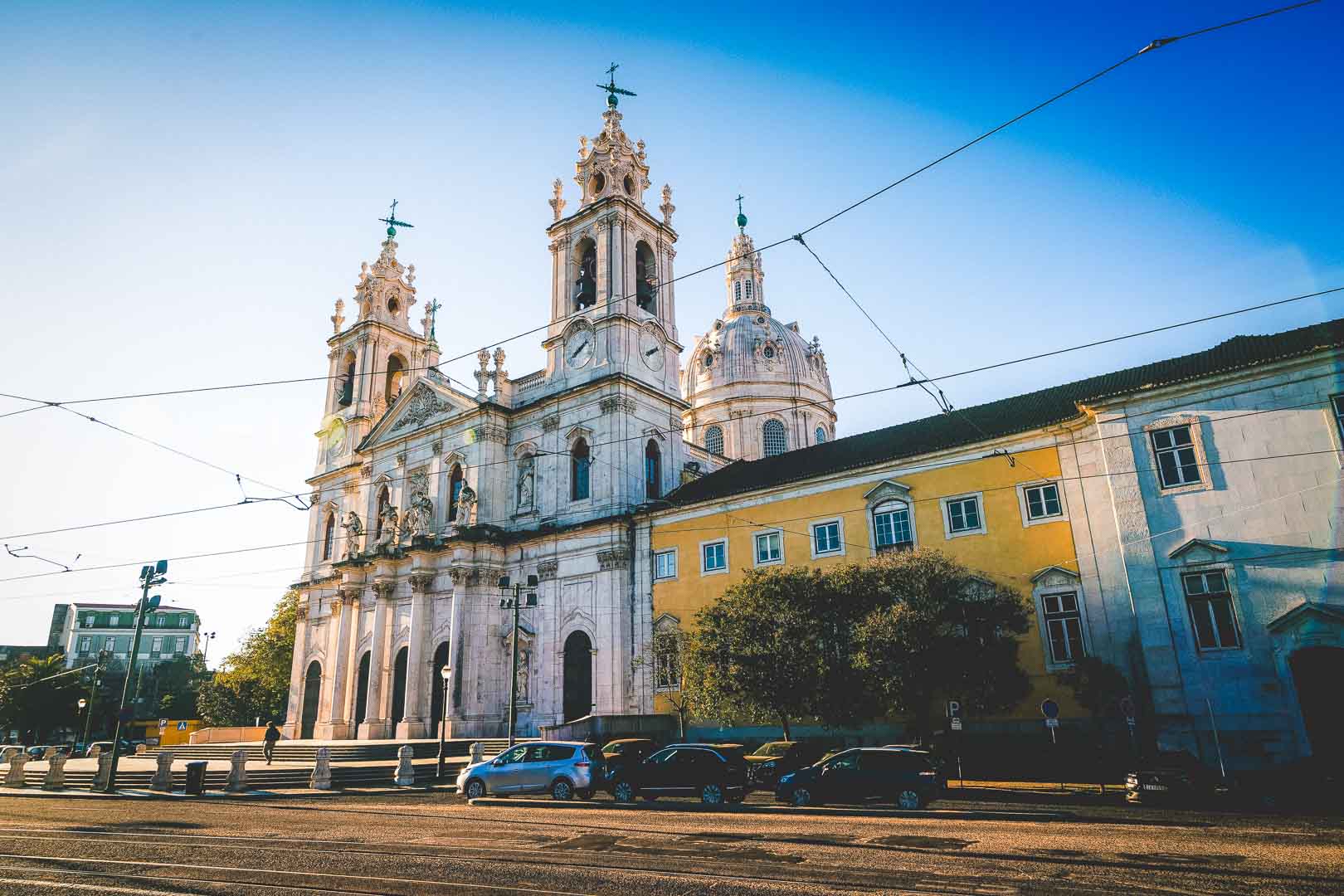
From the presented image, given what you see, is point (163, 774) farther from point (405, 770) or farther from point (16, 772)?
point (16, 772)

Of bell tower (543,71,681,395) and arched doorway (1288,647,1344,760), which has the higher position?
bell tower (543,71,681,395)

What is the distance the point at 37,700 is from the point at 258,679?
52.2 ft

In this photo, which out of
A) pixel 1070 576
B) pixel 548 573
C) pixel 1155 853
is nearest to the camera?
pixel 1155 853

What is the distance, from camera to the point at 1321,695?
17906 mm

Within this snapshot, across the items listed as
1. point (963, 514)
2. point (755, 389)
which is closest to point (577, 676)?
point (963, 514)

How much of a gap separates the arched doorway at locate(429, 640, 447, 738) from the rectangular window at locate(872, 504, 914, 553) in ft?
66.7

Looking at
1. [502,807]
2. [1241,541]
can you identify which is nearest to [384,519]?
[502,807]

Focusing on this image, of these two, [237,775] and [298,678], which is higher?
[298,678]

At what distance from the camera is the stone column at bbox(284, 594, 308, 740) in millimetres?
43312

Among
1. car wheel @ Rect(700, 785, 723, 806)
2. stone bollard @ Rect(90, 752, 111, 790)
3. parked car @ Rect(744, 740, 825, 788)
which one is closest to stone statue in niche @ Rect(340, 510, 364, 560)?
stone bollard @ Rect(90, 752, 111, 790)

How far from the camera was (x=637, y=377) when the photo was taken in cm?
3628

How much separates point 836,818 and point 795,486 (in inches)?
608

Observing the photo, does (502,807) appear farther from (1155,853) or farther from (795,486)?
(795,486)

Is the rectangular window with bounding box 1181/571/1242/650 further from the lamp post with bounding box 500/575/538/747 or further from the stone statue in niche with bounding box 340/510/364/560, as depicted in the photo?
the stone statue in niche with bounding box 340/510/364/560
